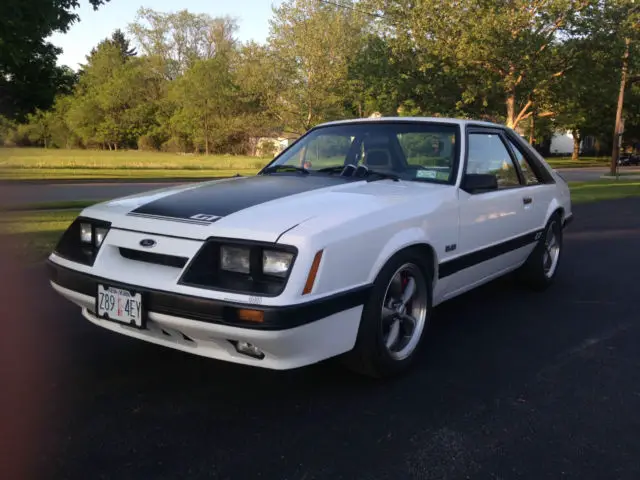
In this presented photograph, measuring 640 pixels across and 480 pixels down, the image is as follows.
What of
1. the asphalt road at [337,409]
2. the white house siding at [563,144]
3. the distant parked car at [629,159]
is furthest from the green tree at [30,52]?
the white house siding at [563,144]

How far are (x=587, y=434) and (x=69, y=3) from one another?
489 inches

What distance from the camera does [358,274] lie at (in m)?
2.82

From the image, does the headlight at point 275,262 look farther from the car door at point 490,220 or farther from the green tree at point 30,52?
the green tree at point 30,52

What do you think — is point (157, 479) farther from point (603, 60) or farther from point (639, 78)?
point (639, 78)

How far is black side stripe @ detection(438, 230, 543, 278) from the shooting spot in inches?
143

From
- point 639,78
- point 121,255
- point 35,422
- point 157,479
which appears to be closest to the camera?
point 157,479

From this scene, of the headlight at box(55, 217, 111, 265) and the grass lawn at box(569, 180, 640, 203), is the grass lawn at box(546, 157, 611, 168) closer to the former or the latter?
the grass lawn at box(569, 180, 640, 203)

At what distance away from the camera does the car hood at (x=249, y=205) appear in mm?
2734

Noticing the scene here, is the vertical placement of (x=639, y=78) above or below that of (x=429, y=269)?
above

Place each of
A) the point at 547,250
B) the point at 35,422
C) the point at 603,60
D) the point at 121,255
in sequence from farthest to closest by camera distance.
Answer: the point at 603,60 → the point at 547,250 → the point at 121,255 → the point at 35,422

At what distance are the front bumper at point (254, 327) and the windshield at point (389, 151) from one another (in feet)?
4.72

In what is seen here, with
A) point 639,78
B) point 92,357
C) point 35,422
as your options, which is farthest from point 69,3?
point 639,78

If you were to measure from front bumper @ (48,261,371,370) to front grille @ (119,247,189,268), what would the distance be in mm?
175

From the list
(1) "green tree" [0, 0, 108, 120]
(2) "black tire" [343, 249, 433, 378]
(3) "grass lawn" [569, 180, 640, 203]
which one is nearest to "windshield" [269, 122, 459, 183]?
(2) "black tire" [343, 249, 433, 378]
